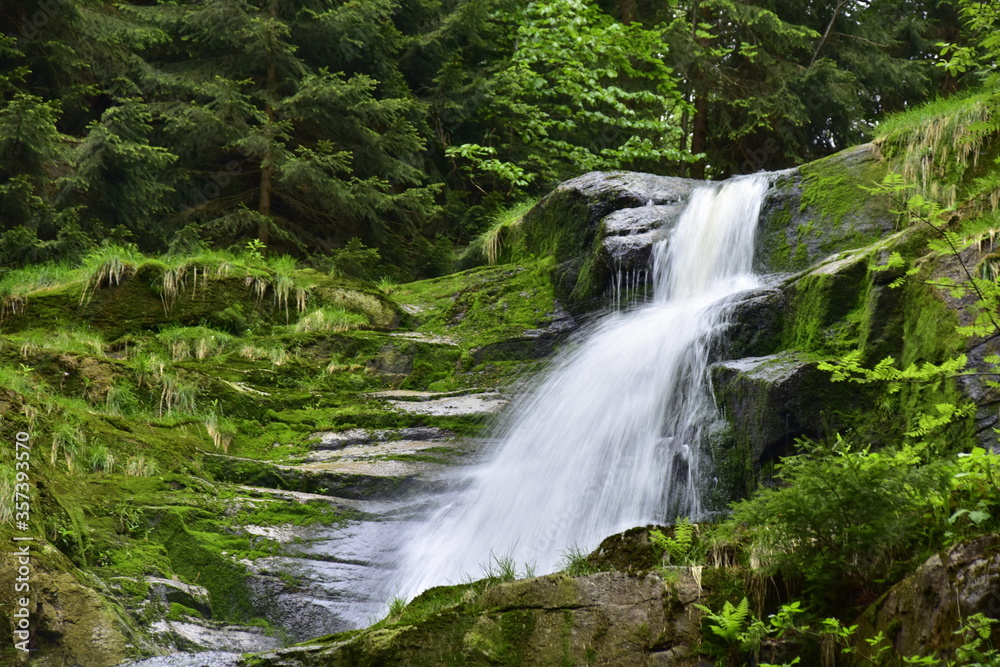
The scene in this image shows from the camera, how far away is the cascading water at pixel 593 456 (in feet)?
20.6

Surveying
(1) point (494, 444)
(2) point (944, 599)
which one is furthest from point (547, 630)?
(1) point (494, 444)

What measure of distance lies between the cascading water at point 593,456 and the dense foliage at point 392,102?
6.79m

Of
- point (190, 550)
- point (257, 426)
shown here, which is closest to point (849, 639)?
point (190, 550)

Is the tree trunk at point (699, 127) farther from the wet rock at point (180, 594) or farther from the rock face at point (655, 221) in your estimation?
the wet rock at point (180, 594)

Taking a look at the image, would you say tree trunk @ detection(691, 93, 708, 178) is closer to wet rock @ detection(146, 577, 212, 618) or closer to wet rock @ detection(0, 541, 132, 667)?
wet rock @ detection(146, 577, 212, 618)

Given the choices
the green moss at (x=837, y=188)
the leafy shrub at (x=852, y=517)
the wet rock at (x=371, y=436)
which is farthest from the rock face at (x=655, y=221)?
the leafy shrub at (x=852, y=517)

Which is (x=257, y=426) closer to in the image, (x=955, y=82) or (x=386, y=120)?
(x=386, y=120)

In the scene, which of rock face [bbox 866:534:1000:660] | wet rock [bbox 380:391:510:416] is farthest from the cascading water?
rock face [bbox 866:534:1000:660]

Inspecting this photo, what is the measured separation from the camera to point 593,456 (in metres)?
7.01

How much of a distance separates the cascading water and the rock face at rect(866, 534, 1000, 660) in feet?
8.79

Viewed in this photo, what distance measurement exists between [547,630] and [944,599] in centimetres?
165

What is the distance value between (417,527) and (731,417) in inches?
100

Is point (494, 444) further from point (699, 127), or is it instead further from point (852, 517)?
point (699, 127)

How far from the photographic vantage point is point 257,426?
8.06m
